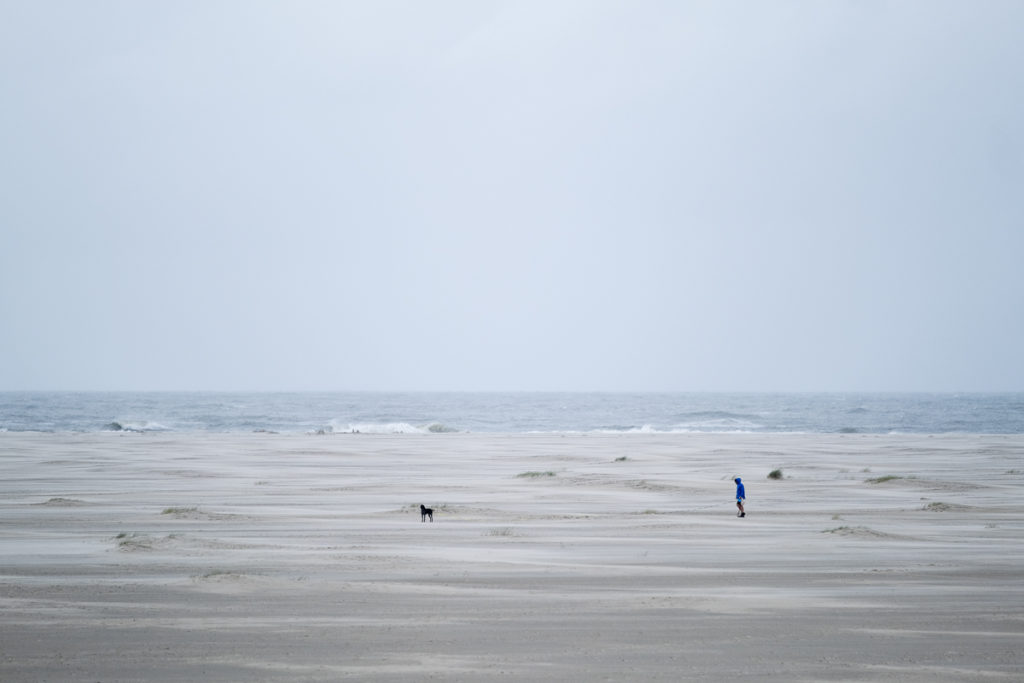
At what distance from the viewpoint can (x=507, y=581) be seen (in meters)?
13.9

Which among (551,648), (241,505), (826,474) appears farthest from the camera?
(826,474)

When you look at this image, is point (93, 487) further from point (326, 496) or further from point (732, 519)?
point (732, 519)

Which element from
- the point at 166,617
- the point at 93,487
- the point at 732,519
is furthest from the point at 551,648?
the point at 93,487

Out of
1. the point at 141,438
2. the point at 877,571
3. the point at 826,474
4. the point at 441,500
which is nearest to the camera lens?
the point at 877,571

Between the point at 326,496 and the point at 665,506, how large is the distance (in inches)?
377

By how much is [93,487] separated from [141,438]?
34369mm

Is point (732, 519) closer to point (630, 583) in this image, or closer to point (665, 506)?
point (665, 506)

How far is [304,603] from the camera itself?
12.3 meters

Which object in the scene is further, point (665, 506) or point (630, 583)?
point (665, 506)

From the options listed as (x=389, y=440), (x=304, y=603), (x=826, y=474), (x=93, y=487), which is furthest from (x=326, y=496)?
(x=389, y=440)

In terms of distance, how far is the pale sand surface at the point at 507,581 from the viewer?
384 inches

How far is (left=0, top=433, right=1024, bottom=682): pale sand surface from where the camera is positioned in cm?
977

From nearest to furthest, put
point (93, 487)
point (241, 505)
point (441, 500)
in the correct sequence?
point (241, 505), point (441, 500), point (93, 487)

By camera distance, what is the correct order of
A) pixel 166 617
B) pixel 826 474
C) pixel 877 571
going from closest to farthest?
pixel 166 617 < pixel 877 571 < pixel 826 474
